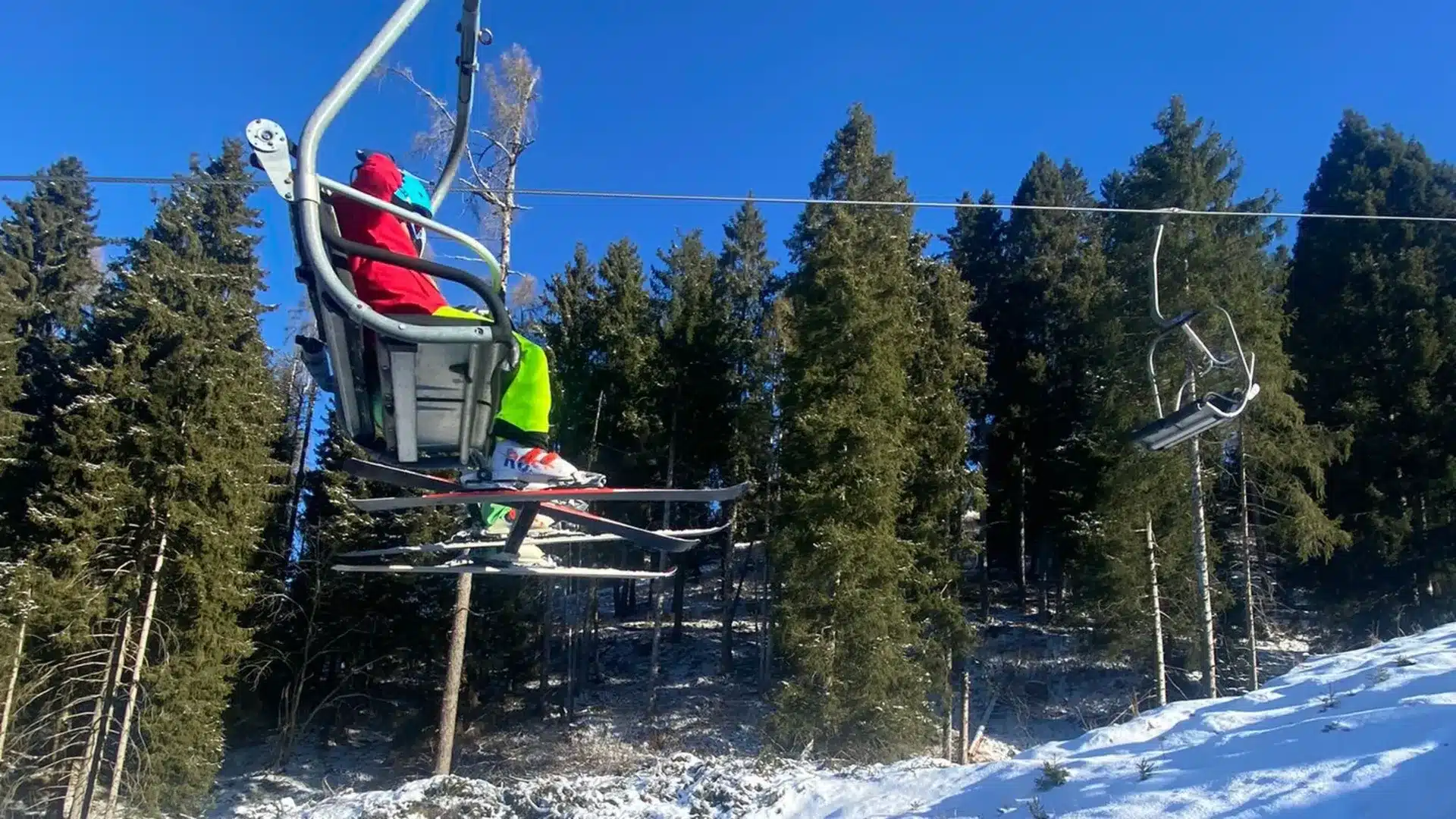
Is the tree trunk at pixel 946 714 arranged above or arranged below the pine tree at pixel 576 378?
below

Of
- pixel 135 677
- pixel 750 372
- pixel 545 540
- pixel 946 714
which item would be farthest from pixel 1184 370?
pixel 135 677

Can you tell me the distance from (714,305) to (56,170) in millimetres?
20925

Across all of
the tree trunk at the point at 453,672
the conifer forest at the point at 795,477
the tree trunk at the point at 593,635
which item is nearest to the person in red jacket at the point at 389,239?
the conifer forest at the point at 795,477

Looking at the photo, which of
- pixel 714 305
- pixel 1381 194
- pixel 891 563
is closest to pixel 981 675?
pixel 891 563

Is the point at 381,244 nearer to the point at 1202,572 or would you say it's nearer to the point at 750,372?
the point at 1202,572

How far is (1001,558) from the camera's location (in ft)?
99.9

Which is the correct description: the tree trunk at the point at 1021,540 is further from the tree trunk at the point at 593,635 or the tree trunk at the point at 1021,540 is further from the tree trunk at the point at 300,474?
the tree trunk at the point at 300,474

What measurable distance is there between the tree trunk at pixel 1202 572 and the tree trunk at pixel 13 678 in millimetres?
19757

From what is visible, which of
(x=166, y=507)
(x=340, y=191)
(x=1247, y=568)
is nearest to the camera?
(x=340, y=191)

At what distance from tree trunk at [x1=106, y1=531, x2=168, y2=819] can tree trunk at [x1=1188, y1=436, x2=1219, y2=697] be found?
18279 mm

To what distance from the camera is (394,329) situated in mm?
3098

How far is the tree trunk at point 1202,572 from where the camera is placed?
1594 centimetres

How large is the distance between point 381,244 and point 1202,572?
1637cm

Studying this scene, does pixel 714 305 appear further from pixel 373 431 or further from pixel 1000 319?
pixel 373 431
